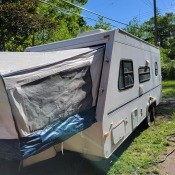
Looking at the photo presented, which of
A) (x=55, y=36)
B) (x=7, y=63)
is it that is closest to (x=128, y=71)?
(x=7, y=63)

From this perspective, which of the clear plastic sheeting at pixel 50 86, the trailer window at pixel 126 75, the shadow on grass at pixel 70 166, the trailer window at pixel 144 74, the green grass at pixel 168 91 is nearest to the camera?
the clear plastic sheeting at pixel 50 86

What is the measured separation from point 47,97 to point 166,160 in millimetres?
3532

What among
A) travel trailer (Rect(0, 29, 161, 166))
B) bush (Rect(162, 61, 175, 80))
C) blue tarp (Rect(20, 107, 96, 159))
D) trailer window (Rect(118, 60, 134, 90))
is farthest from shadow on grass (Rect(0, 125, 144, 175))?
bush (Rect(162, 61, 175, 80))

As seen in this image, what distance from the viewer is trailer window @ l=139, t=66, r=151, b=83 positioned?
711 cm

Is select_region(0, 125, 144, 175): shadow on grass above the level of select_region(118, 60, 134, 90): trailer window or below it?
below

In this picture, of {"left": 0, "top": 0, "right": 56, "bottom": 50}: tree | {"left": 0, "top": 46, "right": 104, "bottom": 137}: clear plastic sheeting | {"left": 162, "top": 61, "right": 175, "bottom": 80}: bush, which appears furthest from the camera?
{"left": 162, "top": 61, "right": 175, "bottom": 80}: bush

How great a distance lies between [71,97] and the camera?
4098 millimetres

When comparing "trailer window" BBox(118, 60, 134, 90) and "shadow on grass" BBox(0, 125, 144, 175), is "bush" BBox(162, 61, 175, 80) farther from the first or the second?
"shadow on grass" BBox(0, 125, 144, 175)

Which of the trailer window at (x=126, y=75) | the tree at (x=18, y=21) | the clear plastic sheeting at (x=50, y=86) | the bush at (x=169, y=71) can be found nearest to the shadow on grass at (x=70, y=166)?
the clear plastic sheeting at (x=50, y=86)

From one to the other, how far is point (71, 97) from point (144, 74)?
394cm

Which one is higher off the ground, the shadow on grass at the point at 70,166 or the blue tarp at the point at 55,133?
the blue tarp at the point at 55,133

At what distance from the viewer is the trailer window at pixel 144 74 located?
280 inches

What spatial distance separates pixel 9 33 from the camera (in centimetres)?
1383

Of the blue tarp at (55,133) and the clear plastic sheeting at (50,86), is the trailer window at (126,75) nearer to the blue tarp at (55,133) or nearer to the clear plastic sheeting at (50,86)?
the clear plastic sheeting at (50,86)
